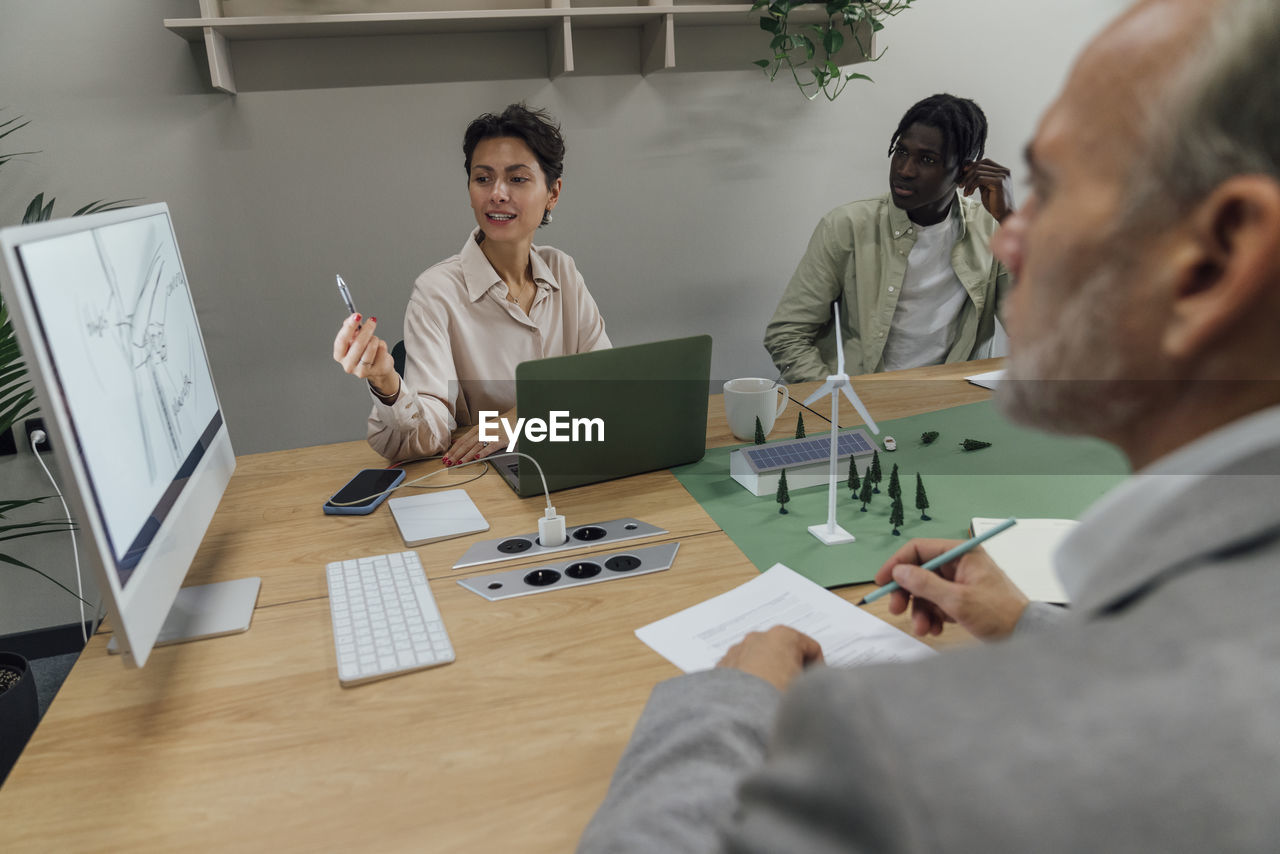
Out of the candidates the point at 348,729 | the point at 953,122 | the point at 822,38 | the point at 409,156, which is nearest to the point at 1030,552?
the point at 348,729

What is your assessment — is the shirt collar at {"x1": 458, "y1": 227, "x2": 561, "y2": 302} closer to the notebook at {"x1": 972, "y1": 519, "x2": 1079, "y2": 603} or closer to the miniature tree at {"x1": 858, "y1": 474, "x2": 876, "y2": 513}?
the miniature tree at {"x1": 858, "y1": 474, "x2": 876, "y2": 513}

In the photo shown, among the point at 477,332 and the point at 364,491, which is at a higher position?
the point at 477,332

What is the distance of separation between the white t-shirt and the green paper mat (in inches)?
35.6

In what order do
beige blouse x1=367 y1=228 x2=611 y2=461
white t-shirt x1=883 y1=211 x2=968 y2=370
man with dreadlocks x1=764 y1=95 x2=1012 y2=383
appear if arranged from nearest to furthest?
beige blouse x1=367 y1=228 x2=611 y2=461
man with dreadlocks x1=764 y1=95 x2=1012 y2=383
white t-shirt x1=883 y1=211 x2=968 y2=370

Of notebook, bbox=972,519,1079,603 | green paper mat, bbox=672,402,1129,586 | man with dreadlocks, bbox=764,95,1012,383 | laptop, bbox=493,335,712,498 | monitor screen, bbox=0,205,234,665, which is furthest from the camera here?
man with dreadlocks, bbox=764,95,1012,383

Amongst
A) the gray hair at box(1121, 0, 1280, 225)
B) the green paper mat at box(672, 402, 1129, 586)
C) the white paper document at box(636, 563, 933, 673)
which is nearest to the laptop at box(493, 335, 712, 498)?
the green paper mat at box(672, 402, 1129, 586)

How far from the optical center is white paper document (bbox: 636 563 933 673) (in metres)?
0.92

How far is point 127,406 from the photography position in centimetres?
89

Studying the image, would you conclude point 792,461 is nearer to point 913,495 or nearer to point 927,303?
point 913,495

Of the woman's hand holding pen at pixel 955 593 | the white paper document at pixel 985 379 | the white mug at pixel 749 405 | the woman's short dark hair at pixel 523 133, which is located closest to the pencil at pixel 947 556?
the woman's hand holding pen at pixel 955 593

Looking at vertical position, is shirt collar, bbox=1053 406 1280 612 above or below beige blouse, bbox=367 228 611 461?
above

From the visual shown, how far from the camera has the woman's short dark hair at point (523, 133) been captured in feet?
6.53

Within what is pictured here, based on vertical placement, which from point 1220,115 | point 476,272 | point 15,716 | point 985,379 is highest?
point 1220,115

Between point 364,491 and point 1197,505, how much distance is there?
51.4 inches
